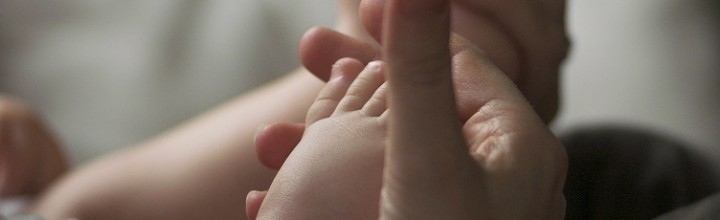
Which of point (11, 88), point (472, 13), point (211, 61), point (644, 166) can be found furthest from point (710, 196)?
point (11, 88)

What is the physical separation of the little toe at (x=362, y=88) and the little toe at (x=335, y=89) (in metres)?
0.01

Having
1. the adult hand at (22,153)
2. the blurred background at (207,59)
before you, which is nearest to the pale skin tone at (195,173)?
the adult hand at (22,153)

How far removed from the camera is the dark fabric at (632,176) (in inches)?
15.1

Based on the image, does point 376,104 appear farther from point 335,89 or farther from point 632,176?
point 632,176

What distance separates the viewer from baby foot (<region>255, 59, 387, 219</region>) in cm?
24

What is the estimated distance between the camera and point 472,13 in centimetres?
33

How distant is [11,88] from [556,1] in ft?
1.54

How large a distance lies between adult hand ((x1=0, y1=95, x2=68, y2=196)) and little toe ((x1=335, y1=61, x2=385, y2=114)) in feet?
1.00

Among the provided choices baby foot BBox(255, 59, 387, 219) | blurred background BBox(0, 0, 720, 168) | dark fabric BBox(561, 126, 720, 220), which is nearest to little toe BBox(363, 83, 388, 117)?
baby foot BBox(255, 59, 387, 219)

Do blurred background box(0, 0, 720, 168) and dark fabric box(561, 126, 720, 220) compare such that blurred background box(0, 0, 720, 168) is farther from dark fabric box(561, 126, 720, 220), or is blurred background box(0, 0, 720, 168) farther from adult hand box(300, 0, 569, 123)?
adult hand box(300, 0, 569, 123)

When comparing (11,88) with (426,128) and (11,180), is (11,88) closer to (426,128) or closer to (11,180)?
(11,180)

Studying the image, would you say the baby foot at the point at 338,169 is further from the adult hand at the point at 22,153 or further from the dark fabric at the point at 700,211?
the adult hand at the point at 22,153

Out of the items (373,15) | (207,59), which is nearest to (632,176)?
(373,15)

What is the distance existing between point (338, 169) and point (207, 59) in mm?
412
